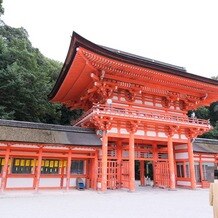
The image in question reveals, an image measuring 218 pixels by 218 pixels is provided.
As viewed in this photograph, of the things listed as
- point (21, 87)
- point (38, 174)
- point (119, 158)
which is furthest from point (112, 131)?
point (21, 87)

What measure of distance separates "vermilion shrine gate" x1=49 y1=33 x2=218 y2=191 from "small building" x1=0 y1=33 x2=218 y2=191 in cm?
6

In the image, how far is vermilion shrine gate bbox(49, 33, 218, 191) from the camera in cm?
1340

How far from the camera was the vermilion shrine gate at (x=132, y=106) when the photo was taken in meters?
13.4

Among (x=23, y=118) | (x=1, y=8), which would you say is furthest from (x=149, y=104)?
(x=1, y=8)

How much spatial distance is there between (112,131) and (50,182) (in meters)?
5.20

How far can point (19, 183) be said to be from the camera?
505 inches

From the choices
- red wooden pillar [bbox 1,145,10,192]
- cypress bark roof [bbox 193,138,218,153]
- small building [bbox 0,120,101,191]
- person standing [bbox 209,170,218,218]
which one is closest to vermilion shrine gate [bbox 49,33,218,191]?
small building [bbox 0,120,101,191]

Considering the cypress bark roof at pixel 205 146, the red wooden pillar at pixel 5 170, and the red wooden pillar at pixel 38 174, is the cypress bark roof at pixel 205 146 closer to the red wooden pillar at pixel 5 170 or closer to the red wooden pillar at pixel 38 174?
the red wooden pillar at pixel 38 174

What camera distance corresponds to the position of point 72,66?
13477 millimetres

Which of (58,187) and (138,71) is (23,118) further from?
(138,71)

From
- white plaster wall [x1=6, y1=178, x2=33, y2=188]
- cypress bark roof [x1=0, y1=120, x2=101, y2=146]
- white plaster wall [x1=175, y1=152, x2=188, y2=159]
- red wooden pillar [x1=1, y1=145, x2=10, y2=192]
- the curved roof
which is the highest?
the curved roof

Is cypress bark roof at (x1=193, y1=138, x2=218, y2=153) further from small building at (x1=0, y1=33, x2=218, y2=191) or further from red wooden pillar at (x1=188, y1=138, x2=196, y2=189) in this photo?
red wooden pillar at (x1=188, y1=138, x2=196, y2=189)

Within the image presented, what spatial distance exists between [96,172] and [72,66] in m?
7.11

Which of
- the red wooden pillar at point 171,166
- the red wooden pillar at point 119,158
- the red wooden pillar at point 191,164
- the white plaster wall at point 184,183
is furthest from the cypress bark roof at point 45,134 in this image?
the white plaster wall at point 184,183
